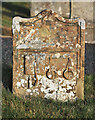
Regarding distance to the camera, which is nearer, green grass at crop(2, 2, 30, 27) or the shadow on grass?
the shadow on grass

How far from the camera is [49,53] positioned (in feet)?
12.2

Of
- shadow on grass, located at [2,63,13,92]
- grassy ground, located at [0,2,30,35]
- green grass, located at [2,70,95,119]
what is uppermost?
grassy ground, located at [0,2,30,35]

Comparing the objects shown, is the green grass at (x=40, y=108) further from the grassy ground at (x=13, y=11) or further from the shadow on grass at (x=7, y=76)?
the grassy ground at (x=13, y=11)

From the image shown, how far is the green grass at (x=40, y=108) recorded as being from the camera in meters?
2.99

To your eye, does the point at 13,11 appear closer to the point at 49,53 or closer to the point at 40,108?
the point at 49,53

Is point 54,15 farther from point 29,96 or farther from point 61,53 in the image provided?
point 29,96

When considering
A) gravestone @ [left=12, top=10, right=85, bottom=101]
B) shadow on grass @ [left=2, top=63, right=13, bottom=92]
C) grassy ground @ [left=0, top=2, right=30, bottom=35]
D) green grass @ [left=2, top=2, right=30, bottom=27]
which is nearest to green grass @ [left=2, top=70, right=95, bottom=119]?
gravestone @ [left=12, top=10, right=85, bottom=101]

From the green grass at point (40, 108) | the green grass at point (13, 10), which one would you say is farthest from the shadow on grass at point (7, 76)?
the green grass at point (13, 10)

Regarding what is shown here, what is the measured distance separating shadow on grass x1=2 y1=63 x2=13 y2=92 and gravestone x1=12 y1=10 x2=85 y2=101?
49 cm

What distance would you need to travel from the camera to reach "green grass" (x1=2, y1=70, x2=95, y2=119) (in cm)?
299

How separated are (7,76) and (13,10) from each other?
11367mm

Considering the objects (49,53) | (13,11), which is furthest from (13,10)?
(49,53)

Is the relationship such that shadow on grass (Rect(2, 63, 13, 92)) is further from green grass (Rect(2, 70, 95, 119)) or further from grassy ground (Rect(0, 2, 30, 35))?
grassy ground (Rect(0, 2, 30, 35))

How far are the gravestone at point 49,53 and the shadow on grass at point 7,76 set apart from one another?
0.49 meters
